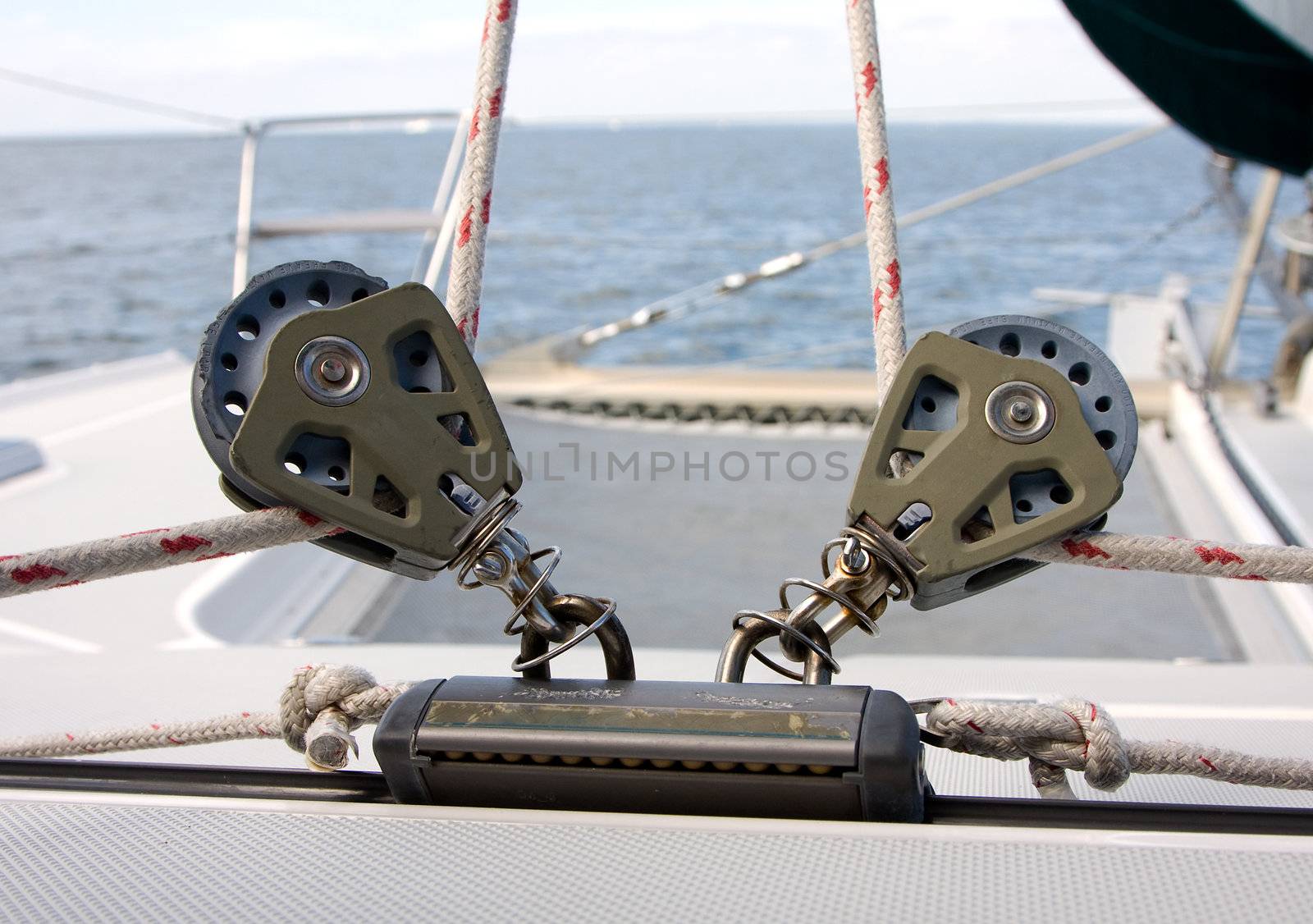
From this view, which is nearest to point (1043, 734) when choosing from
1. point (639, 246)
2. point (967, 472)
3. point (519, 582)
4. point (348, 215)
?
point (967, 472)

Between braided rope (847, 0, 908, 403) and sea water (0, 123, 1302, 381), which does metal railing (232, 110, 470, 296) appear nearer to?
sea water (0, 123, 1302, 381)

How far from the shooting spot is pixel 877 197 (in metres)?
0.69

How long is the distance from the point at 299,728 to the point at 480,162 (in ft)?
1.13

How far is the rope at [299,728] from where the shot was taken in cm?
56

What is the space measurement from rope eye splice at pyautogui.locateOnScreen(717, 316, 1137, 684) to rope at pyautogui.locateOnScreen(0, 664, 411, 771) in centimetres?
18

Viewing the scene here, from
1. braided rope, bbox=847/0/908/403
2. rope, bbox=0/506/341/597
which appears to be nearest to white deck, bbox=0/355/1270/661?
rope, bbox=0/506/341/597

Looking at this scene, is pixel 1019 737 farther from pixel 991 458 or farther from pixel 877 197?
pixel 877 197

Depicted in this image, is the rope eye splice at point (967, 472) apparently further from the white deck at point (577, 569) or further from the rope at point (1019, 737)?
the white deck at point (577, 569)

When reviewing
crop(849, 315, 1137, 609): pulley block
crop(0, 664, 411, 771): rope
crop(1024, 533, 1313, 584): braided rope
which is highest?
crop(849, 315, 1137, 609): pulley block

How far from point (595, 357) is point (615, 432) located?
11.8 feet

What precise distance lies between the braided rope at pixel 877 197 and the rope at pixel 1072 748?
0.19 metres

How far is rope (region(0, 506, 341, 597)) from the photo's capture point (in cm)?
55

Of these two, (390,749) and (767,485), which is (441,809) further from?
(767,485)

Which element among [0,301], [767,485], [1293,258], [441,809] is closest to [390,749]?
[441,809]
